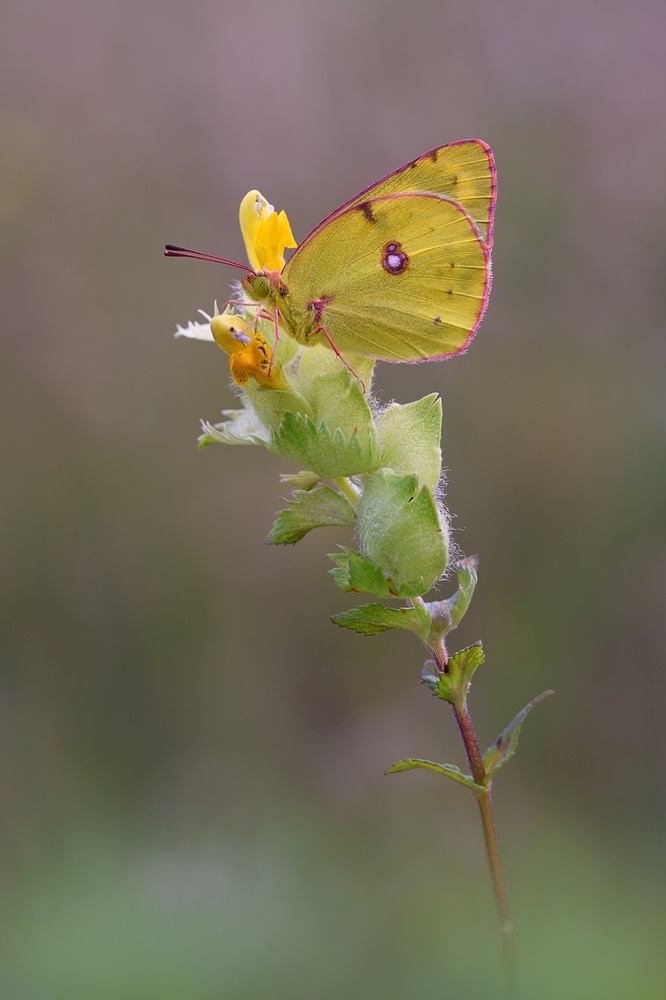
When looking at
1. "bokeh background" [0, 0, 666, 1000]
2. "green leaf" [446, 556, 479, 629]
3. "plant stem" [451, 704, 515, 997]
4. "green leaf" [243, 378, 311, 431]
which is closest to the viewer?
"plant stem" [451, 704, 515, 997]

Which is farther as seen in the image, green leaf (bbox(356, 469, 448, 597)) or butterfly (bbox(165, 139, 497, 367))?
butterfly (bbox(165, 139, 497, 367))

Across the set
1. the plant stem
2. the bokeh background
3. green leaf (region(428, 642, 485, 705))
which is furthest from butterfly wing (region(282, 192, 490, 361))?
the bokeh background

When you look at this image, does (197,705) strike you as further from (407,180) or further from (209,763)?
(407,180)

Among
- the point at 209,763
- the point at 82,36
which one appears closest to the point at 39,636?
the point at 209,763

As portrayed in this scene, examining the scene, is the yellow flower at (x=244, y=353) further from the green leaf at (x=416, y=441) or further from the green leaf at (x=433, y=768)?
the green leaf at (x=433, y=768)

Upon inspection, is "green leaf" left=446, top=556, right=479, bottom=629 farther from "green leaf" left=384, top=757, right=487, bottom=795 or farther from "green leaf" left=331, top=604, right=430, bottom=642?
"green leaf" left=384, top=757, right=487, bottom=795

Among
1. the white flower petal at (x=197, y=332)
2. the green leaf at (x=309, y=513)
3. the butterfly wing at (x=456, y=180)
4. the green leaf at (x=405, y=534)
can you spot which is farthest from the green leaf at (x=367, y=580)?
the butterfly wing at (x=456, y=180)

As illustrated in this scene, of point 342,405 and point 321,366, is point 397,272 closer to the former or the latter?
point 321,366
